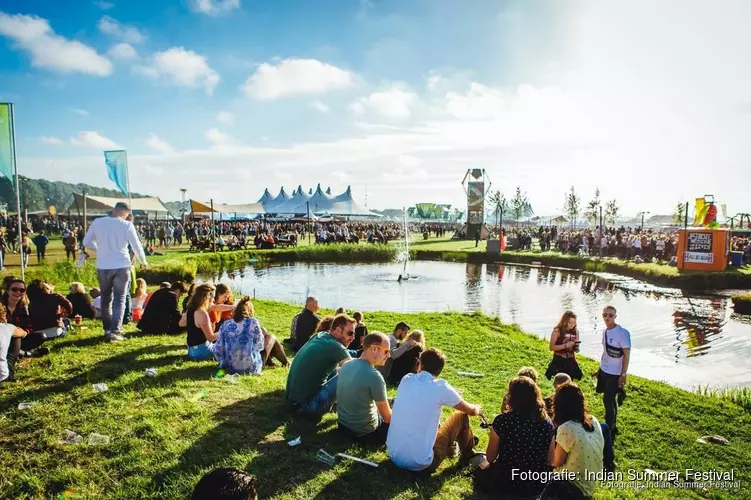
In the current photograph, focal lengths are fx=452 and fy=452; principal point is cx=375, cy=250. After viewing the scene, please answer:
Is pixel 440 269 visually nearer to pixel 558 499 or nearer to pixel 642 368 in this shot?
pixel 642 368

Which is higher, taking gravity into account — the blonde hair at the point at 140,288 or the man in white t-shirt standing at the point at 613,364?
the blonde hair at the point at 140,288

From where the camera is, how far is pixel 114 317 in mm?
7551

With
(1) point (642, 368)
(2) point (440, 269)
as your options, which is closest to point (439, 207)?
(2) point (440, 269)

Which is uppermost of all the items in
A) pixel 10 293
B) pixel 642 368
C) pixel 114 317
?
pixel 10 293

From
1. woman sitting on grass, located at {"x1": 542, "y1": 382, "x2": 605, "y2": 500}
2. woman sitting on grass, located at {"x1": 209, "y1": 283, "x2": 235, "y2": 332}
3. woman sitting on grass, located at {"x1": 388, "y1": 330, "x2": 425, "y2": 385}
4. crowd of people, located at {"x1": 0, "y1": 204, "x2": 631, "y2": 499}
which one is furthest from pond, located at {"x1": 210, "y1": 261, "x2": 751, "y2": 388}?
woman sitting on grass, located at {"x1": 542, "y1": 382, "x2": 605, "y2": 500}

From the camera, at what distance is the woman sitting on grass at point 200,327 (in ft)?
22.6

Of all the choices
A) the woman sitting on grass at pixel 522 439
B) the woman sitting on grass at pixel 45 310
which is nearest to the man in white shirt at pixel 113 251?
the woman sitting on grass at pixel 45 310

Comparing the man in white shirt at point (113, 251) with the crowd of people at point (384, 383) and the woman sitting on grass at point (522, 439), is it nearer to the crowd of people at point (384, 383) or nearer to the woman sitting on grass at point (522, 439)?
the crowd of people at point (384, 383)

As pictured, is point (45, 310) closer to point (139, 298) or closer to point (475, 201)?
point (139, 298)

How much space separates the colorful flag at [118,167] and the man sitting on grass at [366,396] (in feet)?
50.7

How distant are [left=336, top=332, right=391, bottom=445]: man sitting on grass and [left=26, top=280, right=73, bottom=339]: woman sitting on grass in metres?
5.58

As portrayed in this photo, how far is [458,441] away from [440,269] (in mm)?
23712

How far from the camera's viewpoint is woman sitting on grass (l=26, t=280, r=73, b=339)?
23.9 ft

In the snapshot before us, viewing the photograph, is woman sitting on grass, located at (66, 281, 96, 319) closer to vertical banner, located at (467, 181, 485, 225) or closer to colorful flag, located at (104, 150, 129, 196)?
colorful flag, located at (104, 150, 129, 196)
